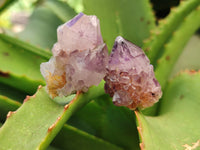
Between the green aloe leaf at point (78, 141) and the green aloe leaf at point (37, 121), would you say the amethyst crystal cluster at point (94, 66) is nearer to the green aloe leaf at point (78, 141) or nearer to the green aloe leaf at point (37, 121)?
the green aloe leaf at point (37, 121)

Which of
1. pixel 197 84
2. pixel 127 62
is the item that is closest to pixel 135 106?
pixel 127 62

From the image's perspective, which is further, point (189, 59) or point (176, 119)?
point (189, 59)

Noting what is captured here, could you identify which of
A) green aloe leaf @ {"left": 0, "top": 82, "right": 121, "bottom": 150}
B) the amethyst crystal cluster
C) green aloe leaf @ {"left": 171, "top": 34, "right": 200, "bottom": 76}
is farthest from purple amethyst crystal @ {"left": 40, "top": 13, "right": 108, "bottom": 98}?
green aloe leaf @ {"left": 171, "top": 34, "right": 200, "bottom": 76}

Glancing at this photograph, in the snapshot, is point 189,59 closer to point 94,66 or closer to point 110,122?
point 110,122

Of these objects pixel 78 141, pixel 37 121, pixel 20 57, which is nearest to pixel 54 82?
pixel 37 121

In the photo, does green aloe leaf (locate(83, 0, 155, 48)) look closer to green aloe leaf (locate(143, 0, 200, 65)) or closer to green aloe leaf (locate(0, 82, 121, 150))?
green aloe leaf (locate(143, 0, 200, 65))
